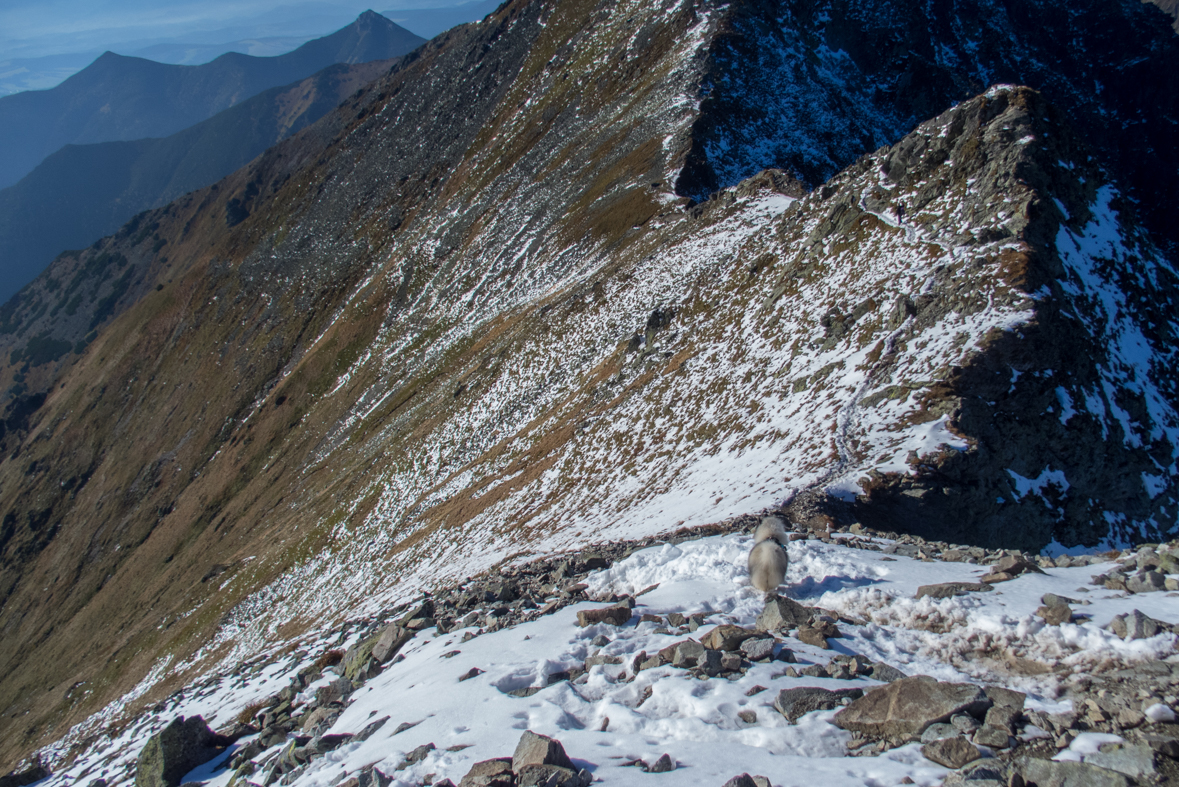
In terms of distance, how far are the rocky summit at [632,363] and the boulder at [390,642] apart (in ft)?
0.22

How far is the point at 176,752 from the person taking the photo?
10523mm

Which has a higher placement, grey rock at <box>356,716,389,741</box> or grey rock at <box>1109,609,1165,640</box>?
grey rock at <box>356,716,389,741</box>

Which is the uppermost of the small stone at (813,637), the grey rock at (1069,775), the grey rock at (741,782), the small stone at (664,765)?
the grey rock at (741,782)

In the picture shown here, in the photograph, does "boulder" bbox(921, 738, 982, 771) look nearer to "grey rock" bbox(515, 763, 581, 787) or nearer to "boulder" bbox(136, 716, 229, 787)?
"grey rock" bbox(515, 763, 581, 787)

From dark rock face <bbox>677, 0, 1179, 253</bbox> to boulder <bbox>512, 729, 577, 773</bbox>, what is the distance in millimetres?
46175

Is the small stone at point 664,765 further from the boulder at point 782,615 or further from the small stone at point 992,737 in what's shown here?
the boulder at point 782,615

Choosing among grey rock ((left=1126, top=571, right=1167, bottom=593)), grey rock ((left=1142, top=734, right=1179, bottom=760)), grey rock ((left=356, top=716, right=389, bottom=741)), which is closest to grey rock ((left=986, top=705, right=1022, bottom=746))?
grey rock ((left=1142, top=734, right=1179, bottom=760))

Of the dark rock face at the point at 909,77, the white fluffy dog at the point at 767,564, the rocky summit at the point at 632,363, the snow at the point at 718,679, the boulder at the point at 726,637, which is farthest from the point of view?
the dark rock face at the point at 909,77

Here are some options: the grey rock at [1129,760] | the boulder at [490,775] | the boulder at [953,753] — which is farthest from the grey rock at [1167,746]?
the boulder at [490,775]

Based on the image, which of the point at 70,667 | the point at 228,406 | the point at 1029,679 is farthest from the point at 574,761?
the point at 228,406

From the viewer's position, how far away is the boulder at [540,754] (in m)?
6.20

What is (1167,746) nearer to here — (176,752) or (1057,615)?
(1057,615)

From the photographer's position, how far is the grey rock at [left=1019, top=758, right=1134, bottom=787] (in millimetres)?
4785


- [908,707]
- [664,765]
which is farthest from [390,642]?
[908,707]
